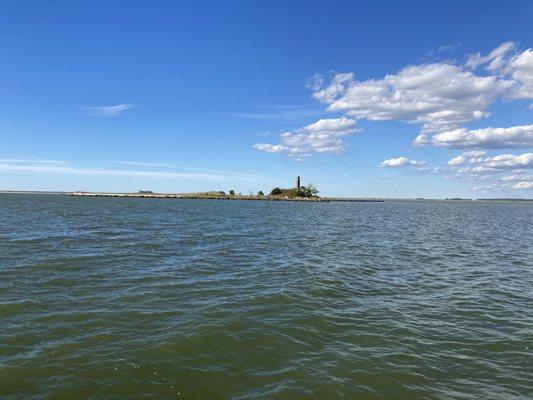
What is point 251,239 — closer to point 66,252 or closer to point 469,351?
point 66,252

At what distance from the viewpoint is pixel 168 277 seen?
1973 cm

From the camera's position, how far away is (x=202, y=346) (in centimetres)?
1135

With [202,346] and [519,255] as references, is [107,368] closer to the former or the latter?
[202,346]

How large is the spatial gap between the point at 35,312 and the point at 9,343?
108 inches

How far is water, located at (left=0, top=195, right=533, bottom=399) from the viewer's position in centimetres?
927

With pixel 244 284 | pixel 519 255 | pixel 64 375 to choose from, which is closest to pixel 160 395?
pixel 64 375

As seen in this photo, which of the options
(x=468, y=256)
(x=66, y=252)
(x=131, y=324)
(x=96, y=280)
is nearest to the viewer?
(x=131, y=324)

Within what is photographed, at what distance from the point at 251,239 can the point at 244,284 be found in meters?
17.9

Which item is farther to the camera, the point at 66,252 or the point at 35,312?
the point at 66,252

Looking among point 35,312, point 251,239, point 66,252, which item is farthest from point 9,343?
point 251,239

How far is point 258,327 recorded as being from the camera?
13133mm

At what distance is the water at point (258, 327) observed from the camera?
9.27 m

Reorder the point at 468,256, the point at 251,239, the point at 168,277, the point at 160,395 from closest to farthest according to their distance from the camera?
1. the point at 160,395
2. the point at 168,277
3. the point at 468,256
4. the point at 251,239

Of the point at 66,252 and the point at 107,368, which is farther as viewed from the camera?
the point at 66,252
